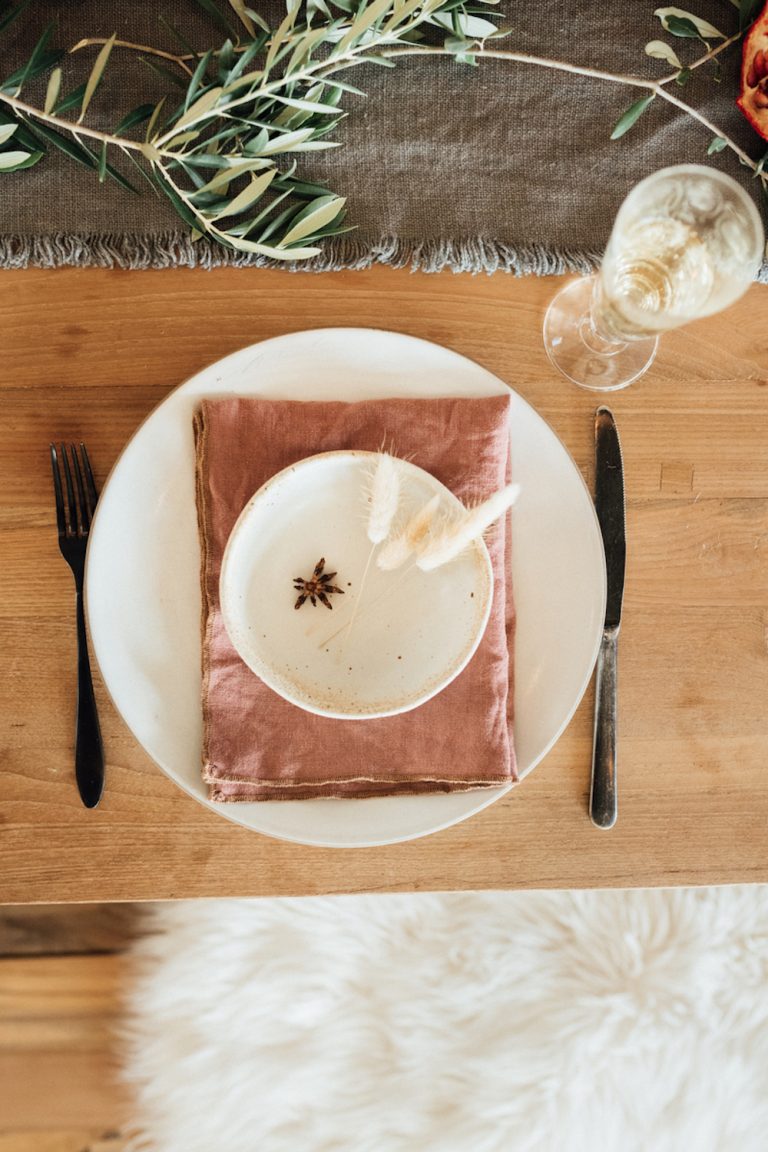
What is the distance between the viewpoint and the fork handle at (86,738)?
688 mm

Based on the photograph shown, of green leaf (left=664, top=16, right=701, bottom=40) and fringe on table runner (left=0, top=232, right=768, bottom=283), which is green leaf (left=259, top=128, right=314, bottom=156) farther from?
green leaf (left=664, top=16, right=701, bottom=40)

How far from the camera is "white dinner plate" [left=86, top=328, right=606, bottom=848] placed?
67 cm

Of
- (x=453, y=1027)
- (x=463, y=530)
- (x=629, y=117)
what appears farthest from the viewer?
(x=453, y=1027)

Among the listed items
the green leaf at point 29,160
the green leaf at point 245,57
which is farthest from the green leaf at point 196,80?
the green leaf at point 29,160

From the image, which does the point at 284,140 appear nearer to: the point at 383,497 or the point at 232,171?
the point at 232,171

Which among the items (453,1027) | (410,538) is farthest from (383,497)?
(453,1027)

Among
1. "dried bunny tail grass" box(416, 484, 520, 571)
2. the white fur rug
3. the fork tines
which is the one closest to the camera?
"dried bunny tail grass" box(416, 484, 520, 571)

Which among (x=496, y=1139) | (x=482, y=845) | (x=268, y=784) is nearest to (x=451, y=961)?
(x=496, y=1139)

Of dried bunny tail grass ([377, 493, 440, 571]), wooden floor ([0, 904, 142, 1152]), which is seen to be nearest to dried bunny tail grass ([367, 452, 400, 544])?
dried bunny tail grass ([377, 493, 440, 571])

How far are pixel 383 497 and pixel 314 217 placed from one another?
0.82 feet

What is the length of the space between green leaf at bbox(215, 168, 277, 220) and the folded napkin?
15 centimetres

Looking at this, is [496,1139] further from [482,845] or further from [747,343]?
[747,343]

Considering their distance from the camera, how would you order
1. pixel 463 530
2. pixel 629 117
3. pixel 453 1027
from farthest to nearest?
pixel 453 1027 → pixel 629 117 → pixel 463 530

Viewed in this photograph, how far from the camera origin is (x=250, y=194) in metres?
0.66
